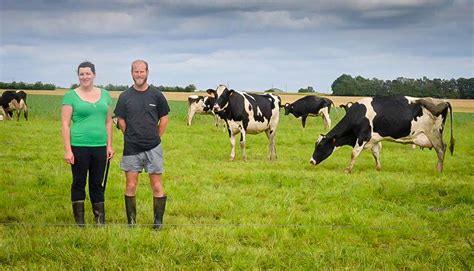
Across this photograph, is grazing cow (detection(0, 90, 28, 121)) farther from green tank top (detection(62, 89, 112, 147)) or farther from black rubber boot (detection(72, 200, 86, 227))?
green tank top (detection(62, 89, 112, 147))

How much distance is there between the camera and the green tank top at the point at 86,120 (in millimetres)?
6922

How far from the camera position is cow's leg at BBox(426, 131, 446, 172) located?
14.3 metres

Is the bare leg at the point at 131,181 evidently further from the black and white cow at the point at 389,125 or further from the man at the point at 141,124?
the black and white cow at the point at 389,125

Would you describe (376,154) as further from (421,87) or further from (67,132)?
(421,87)

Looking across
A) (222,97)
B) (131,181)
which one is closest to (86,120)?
(131,181)

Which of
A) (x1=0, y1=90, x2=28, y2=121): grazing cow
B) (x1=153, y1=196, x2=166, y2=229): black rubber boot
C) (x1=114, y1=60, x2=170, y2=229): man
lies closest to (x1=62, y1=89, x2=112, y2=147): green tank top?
(x1=114, y1=60, x2=170, y2=229): man

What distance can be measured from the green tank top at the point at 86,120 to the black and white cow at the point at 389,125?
8.35 meters

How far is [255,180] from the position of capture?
456 inches

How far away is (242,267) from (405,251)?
2.13m

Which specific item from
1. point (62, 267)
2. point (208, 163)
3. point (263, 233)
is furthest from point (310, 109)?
point (62, 267)

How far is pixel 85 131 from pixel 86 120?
0.14 metres

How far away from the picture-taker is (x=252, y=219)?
805 cm

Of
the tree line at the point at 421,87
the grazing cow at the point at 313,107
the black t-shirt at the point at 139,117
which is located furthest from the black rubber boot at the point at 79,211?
the tree line at the point at 421,87

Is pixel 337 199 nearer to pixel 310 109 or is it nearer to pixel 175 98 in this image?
pixel 310 109
